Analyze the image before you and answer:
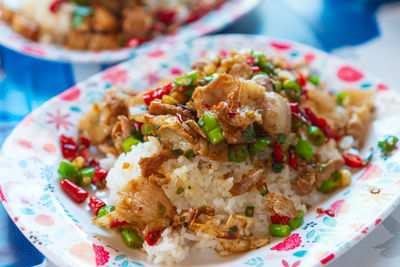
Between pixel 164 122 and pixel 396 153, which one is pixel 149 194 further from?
pixel 396 153

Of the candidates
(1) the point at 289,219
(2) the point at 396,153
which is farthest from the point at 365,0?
(1) the point at 289,219

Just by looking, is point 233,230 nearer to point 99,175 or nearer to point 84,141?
point 99,175

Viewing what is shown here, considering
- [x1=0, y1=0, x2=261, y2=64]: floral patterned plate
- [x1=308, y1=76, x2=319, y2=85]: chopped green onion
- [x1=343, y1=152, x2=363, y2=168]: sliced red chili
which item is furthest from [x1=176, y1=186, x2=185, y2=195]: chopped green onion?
[x1=0, y1=0, x2=261, y2=64]: floral patterned plate

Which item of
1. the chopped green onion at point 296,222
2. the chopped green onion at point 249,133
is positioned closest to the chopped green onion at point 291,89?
the chopped green onion at point 249,133

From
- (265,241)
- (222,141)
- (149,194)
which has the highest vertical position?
(222,141)

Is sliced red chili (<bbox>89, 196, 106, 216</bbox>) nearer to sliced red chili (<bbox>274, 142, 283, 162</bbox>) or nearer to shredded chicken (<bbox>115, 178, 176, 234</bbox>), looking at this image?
shredded chicken (<bbox>115, 178, 176, 234</bbox>)

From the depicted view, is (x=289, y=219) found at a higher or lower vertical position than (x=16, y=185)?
lower

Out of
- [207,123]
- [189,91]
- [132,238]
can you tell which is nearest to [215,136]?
[207,123]
